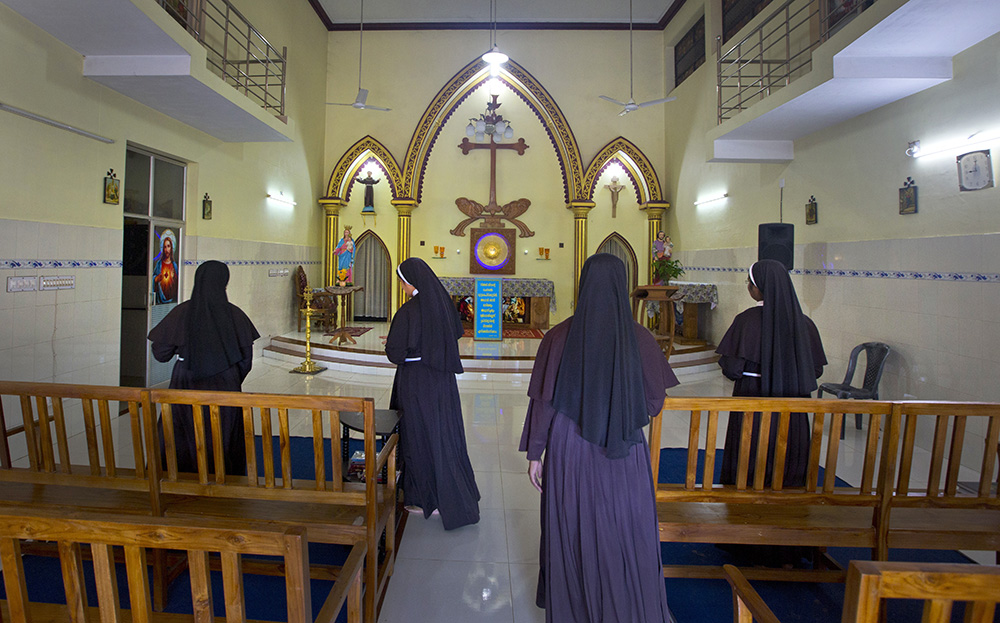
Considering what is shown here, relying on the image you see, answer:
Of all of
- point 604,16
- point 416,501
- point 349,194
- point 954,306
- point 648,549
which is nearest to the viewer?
point 648,549

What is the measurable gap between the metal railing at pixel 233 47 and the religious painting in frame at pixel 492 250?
4.53 m

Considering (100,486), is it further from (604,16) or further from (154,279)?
(604,16)

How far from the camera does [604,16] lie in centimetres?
1062

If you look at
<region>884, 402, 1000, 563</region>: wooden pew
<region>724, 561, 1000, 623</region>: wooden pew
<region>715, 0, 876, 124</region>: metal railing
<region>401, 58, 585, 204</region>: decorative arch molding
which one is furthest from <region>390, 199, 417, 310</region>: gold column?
<region>724, 561, 1000, 623</region>: wooden pew

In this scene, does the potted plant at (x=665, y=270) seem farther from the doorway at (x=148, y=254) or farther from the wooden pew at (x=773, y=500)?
the doorway at (x=148, y=254)

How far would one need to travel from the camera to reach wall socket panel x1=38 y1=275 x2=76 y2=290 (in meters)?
4.29

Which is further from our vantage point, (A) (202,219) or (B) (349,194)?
(B) (349,194)

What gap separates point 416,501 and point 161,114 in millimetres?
5247

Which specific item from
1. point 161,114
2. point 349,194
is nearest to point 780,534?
point 161,114

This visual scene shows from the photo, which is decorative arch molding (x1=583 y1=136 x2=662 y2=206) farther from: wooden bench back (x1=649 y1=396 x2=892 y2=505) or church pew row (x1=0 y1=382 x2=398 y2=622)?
church pew row (x1=0 y1=382 x2=398 y2=622)

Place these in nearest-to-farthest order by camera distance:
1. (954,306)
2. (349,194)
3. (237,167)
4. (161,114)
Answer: (954,306) < (161,114) < (237,167) < (349,194)

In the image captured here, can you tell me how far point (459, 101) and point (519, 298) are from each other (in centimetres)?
428

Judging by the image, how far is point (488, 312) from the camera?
29.0ft

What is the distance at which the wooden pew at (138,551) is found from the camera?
4.00 feet
